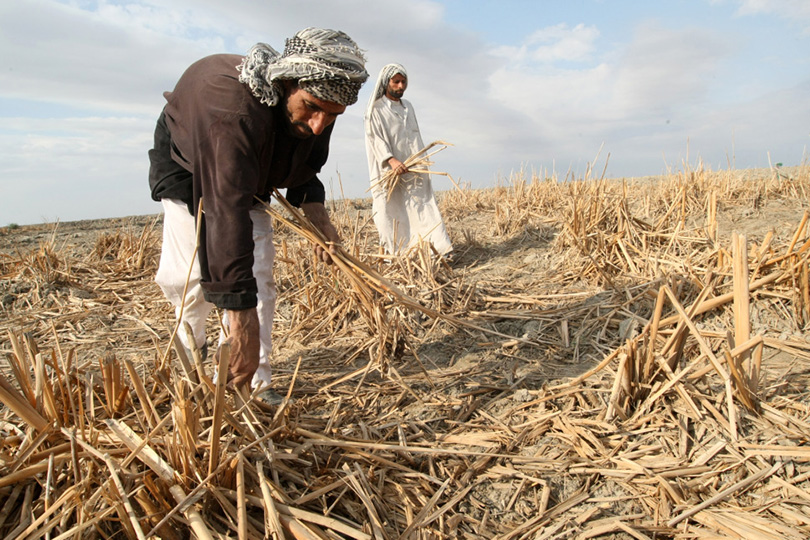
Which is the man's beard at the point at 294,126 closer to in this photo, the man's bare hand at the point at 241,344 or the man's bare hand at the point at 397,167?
the man's bare hand at the point at 241,344

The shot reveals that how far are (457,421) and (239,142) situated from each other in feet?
4.19

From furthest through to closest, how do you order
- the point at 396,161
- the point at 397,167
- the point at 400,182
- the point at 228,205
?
the point at 400,182, the point at 396,161, the point at 397,167, the point at 228,205

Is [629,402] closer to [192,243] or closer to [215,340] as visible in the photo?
[192,243]

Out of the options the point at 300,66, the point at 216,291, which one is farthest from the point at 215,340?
the point at 300,66

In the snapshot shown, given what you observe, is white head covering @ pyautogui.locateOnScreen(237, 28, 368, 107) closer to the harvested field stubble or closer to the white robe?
the harvested field stubble

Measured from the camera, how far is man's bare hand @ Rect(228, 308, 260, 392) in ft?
5.27

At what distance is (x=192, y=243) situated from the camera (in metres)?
2.05

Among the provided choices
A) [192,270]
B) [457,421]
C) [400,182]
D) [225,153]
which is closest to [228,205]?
[225,153]

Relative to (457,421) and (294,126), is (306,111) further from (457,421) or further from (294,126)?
(457,421)

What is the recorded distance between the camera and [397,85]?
181 inches

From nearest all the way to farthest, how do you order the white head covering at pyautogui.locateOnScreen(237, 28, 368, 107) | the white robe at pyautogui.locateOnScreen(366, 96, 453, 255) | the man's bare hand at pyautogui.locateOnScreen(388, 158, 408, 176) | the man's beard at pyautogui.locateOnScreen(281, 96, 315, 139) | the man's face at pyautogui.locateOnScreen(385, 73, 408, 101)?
the white head covering at pyautogui.locateOnScreen(237, 28, 368, 107), the man's beard at pyautogui.locateOnScreen(281, 96, 315, 139), the man's bare hand at pyautogui.locateOnScreen(388, 158, 408, 176), the man's face at pyautogui.locateOnScreen(385, 73, 408, 101), the white robe at pyautogui.locateOnScreen(366, 96, 453, 255)

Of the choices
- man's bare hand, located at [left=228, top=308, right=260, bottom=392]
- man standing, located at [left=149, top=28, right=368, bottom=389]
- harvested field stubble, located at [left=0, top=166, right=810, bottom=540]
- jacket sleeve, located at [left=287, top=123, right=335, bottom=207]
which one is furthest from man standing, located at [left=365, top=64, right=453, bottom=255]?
man's bare hand, located at [left=228, top=308, right=260, bottom=392]

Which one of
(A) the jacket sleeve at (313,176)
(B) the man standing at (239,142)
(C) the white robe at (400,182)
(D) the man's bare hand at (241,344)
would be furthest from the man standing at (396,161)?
(D) the man's bare hand at (241,344)

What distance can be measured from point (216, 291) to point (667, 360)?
5.12 feet
